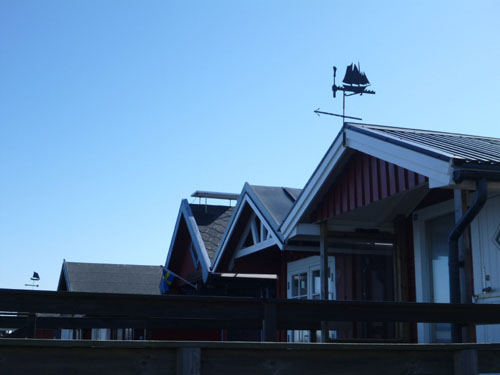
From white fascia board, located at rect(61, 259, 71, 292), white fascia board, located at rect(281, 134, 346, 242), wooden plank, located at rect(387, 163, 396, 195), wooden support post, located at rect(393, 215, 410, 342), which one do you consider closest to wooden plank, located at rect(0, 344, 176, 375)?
wooden plank, located at rect(387, 163, 396, 195)

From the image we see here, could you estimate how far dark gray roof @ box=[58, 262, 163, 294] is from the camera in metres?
33.6

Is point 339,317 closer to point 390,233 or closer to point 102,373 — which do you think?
point 102,373

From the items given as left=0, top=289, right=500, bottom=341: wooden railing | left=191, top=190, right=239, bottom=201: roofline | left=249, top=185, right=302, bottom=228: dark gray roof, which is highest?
left=191, top=190, right=239, bottom=201: roofline

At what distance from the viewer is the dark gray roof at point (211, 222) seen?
59.5 ft

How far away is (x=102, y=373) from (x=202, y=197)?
17.4 m

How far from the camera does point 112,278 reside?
36.1 m

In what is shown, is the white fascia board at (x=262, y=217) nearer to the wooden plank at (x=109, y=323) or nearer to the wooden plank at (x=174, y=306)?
the wooden plank at (x=109, y=323)

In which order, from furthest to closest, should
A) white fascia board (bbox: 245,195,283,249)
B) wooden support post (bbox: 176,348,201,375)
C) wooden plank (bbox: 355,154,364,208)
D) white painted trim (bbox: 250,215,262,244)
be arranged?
white painted trim (bbox: 250,215,262,244), white fascia board (bbox: 245,195,283,249), wooden plank (bbox: 355,154,364,208), wooden support post (bbox: 176,348,201,375)

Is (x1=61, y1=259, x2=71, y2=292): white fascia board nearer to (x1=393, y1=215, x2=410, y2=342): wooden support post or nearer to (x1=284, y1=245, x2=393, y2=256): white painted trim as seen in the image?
(x1=284, y1=245, x2=393, y2=256): white painted trim

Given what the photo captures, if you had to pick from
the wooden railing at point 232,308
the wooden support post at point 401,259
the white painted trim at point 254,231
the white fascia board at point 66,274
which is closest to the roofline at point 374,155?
the wooden railing at point 232,308

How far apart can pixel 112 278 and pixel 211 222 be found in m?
17.9

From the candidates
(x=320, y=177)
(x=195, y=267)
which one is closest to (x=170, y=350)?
(x=320, y=177)

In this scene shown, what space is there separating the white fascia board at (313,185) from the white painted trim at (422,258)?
152cm

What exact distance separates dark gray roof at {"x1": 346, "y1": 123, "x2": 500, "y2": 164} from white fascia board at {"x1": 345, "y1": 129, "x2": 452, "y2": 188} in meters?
0.07
